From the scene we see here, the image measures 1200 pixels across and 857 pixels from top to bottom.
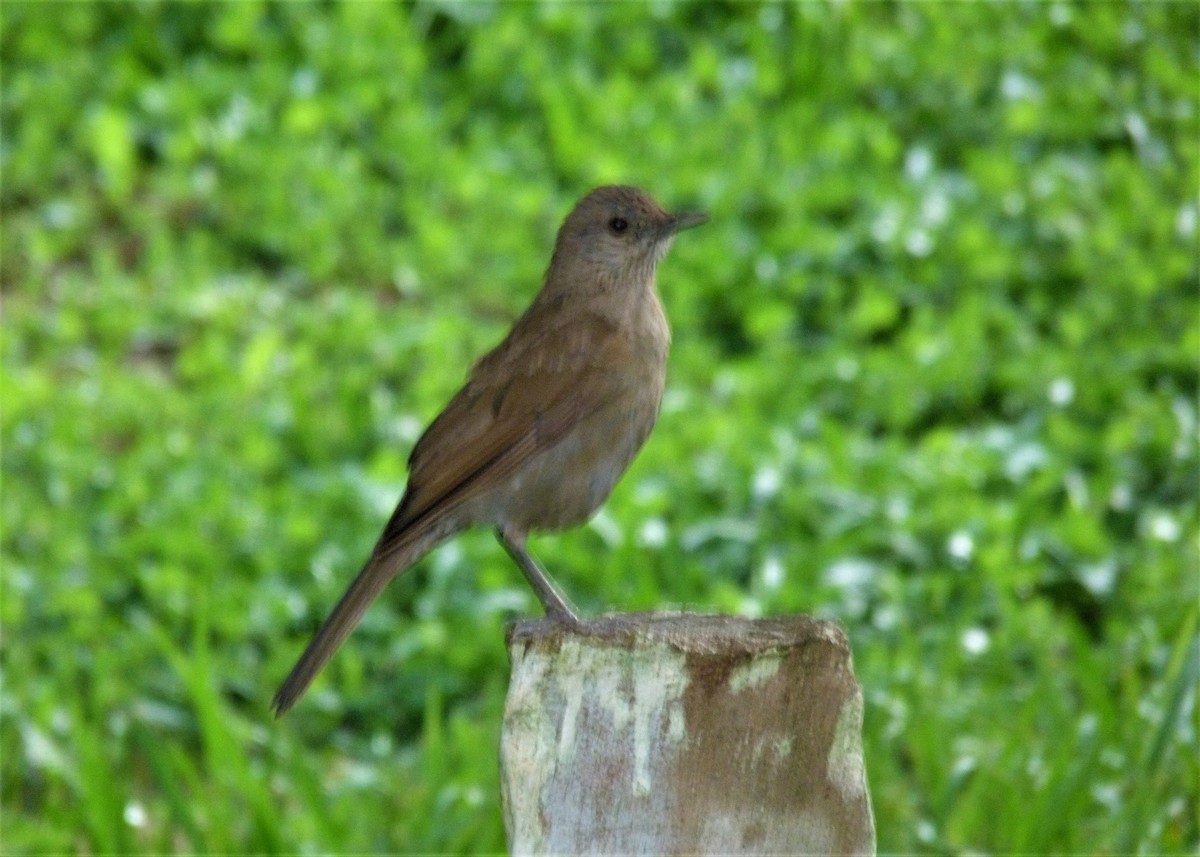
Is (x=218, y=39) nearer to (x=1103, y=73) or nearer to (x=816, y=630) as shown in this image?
(x=1103, y=73)

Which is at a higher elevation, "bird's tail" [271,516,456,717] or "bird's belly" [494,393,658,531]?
"bird's belly" [494,393,658,531]

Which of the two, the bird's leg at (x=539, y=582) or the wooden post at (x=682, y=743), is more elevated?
the bird's leg at (x=539, y=582)

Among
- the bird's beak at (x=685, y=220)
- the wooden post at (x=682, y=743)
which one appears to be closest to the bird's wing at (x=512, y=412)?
the bird's beak at (x=685, y=220)

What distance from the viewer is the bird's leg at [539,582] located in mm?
3689

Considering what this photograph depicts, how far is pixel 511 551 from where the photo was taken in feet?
13.7

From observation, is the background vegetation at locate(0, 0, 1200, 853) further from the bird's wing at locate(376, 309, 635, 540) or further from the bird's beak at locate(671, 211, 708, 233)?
the bird's beak at locate(671, 211, 708, 233)

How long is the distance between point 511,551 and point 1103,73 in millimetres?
5592

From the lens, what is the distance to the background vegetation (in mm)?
5121

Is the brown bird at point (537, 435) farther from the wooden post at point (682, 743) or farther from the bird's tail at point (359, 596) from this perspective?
the wooden post at point (682, 743)

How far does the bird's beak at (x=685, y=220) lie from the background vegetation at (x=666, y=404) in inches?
60.7

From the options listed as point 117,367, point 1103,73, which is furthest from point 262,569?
point 1103,73

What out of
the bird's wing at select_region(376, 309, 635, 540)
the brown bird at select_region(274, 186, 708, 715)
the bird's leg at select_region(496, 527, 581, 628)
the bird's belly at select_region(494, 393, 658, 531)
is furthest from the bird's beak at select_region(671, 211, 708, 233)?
the bird's leg at select_region(496, 527, 581, 628)

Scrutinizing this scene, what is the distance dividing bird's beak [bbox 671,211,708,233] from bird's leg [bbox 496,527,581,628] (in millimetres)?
831

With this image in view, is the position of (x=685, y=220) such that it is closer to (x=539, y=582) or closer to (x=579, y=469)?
(x=579, y=469)
